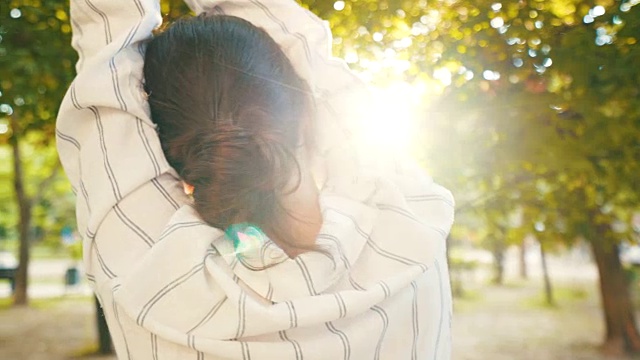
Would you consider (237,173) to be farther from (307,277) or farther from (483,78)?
(483,78)

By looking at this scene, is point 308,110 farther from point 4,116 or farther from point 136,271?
point 4,116

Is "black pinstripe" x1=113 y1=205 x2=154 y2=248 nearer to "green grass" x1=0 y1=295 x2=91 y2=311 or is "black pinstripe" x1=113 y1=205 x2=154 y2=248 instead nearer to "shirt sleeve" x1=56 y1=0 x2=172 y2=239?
"shirt sleeve" x1=56 y1=0 x2=172 y2=239

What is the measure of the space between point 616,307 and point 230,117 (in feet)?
21.6

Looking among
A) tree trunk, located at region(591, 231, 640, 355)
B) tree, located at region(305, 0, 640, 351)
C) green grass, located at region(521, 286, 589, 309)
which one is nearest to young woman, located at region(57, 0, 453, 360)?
tree, located at region(305, 0, 640, 351)

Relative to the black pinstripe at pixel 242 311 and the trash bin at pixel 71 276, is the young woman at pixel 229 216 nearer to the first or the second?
the black pinstripe at pixel 242 311

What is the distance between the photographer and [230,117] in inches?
32.3

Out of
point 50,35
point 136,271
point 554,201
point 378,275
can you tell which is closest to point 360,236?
point 378,275

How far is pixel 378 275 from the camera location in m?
0.86

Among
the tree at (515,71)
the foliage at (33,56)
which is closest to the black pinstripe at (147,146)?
the tree at (515,71)

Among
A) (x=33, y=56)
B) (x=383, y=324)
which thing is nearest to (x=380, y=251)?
(x=383, y=324)

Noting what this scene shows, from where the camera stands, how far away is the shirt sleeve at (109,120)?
834 millimetres

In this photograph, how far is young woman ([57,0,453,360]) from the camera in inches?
31.3

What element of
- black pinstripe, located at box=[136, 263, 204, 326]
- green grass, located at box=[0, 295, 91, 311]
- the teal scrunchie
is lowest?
green grass, located at box=[0, 295, 91, 311]

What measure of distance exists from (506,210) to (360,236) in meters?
4.71
